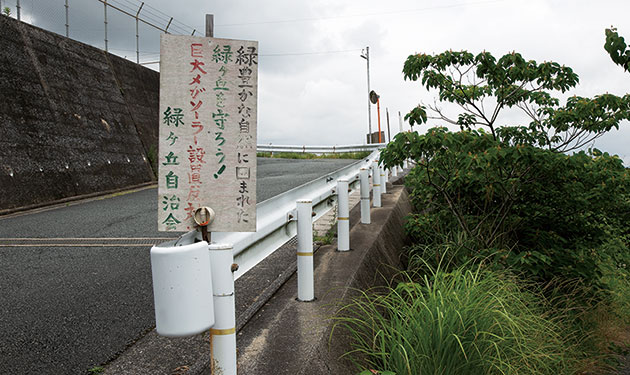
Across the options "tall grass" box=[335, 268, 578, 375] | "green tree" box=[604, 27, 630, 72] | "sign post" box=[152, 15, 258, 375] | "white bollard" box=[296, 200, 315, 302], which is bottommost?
"tall grass" box=[335, 268, 578, 375]

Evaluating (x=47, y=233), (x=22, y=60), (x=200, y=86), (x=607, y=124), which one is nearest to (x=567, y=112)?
(x=607, y=124)

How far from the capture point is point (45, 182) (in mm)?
12438

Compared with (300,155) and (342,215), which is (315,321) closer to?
(342,215)

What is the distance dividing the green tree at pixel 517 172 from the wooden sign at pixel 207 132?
11.6 feet

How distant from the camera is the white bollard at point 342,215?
5.26m

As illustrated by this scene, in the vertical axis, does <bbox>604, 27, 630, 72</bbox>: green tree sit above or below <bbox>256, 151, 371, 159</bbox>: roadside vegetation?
above

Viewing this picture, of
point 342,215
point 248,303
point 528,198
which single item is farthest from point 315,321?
point 528,198

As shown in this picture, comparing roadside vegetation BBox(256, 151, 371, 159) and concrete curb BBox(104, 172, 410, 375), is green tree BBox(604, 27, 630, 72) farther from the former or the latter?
roadside vegetation BBox(256, 151, 371, 159)

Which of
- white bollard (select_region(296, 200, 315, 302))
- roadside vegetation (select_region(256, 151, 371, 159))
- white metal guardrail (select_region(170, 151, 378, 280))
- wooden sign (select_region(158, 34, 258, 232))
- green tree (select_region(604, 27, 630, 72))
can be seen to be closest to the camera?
wooden sign (select_region(158, 34, 258, 232))

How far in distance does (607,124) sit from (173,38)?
6.88 meters

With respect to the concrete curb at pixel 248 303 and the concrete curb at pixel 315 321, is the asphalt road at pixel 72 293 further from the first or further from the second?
the concrete curb at pixel 315 321

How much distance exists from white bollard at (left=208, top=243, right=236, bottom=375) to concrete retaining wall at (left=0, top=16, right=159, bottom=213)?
10.8 m

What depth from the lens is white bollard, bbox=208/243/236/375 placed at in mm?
2443

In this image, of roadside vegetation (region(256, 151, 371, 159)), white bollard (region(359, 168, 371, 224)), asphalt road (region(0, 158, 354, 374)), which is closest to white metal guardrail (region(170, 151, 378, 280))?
asphalt road (region(0, 158, 354, 374))
